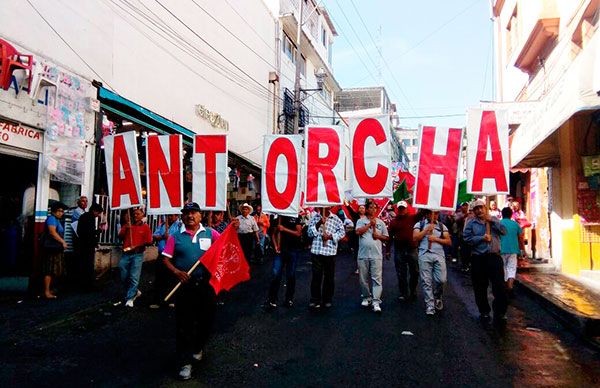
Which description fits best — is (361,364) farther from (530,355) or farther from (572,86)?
(572,86)

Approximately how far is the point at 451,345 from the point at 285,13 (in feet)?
79.9

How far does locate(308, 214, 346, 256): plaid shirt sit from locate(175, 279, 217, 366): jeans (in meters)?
3.33

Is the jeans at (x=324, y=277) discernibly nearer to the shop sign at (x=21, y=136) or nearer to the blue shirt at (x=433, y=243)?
the blue shirt at (x=433, y=243)

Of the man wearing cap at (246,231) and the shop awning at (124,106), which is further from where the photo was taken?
the man wearing cap at (246,231)

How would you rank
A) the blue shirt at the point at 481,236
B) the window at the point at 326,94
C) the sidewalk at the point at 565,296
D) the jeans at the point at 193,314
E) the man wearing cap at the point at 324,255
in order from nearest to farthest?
1. the jeans at the point at 193,314
2. the sidewalk at the point at 565,296
3. the blue shirt at the point at 481,236
4. the man wearing cap at the point at 324,255
5. the window at the point at 326,94

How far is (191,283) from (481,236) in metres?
4.61

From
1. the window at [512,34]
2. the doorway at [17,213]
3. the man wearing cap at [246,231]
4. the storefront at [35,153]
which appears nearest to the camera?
the storefront at [35,153]

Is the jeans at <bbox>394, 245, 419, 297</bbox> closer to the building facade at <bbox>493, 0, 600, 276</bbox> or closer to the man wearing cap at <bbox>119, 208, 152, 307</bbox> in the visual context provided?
the building facade at <bbox>493, 0, 600, 276</bbox>

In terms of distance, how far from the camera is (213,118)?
19047mm

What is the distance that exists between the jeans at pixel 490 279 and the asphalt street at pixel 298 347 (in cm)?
28

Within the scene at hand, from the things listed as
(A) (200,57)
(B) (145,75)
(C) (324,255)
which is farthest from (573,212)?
(A) (200,57)

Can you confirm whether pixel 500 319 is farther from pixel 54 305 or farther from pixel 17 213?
pixel 17 213

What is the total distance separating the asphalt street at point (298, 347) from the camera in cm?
476

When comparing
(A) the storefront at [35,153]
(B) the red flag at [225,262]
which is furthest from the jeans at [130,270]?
(B) the red flag at [225,262]
